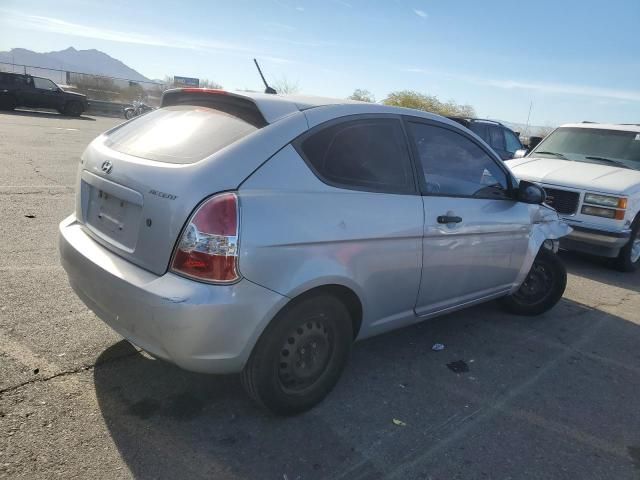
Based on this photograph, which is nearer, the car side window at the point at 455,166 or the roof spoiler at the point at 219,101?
the roof spoiler at the point at 219,101

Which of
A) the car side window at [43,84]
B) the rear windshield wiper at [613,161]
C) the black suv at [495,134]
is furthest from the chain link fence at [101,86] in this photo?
the rear windshield wiper at [613,161]

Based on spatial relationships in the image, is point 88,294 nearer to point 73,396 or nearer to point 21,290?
point 73,396

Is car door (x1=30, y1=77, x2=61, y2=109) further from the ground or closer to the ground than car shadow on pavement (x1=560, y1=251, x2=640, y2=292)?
further from the ground

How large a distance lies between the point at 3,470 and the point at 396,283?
231cm

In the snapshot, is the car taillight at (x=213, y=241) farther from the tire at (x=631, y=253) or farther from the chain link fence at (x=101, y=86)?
the chain link fence at (x=101, y=86)

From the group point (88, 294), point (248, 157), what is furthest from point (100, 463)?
point (248, 157)

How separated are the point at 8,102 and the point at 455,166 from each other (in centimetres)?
2368

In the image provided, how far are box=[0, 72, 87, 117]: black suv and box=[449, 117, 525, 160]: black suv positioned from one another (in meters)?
18.8

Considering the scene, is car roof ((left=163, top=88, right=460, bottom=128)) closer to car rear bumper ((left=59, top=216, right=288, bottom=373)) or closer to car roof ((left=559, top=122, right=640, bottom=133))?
car rear bumper ((left=59, top=216, right=288, bottom=373))

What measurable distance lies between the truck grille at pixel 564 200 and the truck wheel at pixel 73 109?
22845mm

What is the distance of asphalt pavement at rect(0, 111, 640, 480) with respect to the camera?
8.34 ft

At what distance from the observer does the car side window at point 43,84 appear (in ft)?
73.3

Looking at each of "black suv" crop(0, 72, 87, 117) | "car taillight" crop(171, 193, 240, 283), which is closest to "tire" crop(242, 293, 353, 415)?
"car taillight" crop(171, 193, 240, 283)

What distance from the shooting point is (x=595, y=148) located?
25.6ft
